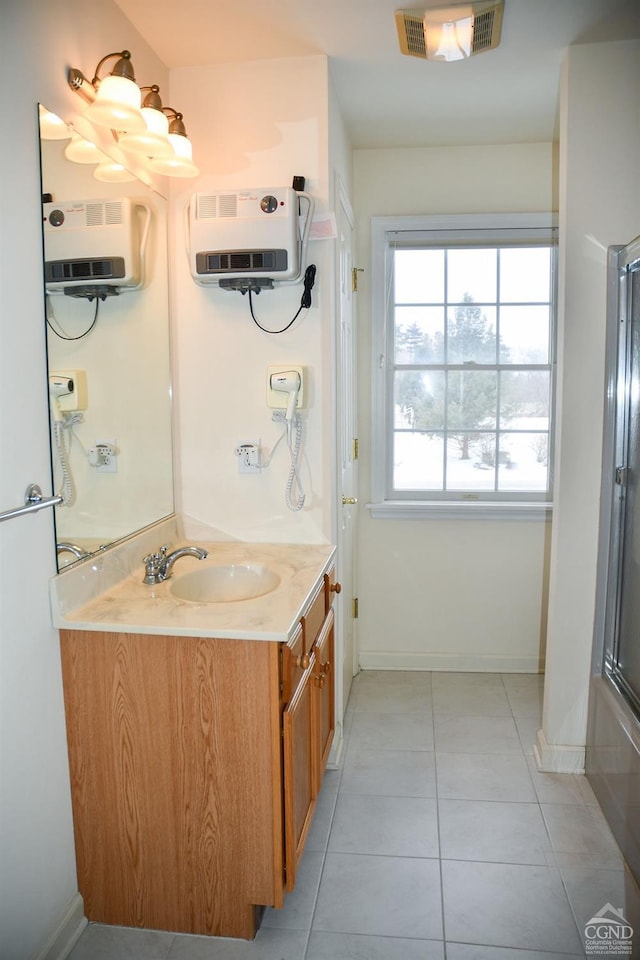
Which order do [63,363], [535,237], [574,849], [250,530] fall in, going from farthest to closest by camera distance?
[535,237], [250,530], [574,849], [63,363]

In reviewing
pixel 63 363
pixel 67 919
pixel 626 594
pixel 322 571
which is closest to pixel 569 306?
pixel 626 594

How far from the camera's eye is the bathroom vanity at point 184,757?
1.78 metres

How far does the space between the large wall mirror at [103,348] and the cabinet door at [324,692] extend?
72 centimetres

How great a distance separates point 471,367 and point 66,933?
9.17 feet

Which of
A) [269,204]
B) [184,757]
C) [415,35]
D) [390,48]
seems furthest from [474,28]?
[184,757]

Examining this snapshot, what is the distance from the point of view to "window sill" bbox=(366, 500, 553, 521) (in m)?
3.48

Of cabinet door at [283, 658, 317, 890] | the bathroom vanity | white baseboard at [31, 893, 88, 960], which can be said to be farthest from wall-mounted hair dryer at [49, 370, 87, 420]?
white baseboard at [31, 893, 88, 960]

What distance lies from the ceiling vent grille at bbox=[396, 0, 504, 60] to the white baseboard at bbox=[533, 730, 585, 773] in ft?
8.20

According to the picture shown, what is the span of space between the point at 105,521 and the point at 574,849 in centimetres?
179

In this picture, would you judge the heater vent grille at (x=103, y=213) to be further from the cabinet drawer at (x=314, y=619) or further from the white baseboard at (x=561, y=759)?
the white baseboard at (x=561, y=759)

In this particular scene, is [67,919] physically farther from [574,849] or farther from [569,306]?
[569,306]

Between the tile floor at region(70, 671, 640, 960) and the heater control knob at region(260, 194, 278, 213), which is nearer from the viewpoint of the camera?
the tile floor at region(70, 671, 640, 960)

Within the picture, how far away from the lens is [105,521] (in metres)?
2.09

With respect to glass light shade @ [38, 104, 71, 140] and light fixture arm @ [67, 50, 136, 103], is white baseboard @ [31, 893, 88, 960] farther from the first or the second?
light fixture arm @ [67, 50, 136, 103]
